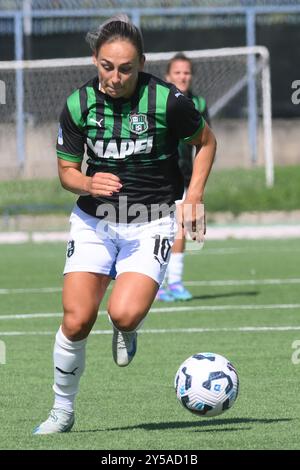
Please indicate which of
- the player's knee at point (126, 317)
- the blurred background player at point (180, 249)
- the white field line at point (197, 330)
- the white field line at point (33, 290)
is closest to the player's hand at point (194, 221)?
the player's knee at point (126, 317)

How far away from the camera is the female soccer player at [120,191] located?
268 inches

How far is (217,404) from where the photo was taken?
6.91m

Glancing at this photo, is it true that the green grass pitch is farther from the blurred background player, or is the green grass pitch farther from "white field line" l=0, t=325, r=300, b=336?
the blurred background player

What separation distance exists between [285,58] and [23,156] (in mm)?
5370

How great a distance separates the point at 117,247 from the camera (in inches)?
279

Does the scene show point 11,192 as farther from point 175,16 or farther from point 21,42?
point 175,16

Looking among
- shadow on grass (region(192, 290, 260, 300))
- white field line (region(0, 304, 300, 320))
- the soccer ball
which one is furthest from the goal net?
the soccer ball

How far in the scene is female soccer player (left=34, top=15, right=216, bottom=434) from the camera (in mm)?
6812

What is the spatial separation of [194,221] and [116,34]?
3.45 ft

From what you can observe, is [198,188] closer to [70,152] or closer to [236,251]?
[70,152]

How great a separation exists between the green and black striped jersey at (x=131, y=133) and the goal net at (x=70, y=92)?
14.1 m

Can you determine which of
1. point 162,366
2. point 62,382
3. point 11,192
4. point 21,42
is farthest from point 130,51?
point 21,42

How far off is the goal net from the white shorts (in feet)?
46.8

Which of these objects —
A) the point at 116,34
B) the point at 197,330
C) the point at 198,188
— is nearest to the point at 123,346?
the point at 198,188
